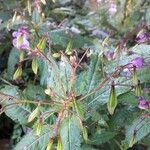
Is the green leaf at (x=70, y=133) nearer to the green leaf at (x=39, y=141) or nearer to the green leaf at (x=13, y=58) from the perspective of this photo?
the green leaf at (x=39, y=141)

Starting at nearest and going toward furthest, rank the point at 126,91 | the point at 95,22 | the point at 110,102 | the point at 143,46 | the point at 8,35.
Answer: the point at 110,102
the point at 126,91
the point at 143,46
the point at 8,35
the point at 95,22

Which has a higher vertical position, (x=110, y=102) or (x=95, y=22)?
(x=110, y=102)

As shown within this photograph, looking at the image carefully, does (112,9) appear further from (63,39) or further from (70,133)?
(70,133)

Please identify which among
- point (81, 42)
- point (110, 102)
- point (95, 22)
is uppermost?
point (110, 102)

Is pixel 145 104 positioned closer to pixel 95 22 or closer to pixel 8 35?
pixel 8 35

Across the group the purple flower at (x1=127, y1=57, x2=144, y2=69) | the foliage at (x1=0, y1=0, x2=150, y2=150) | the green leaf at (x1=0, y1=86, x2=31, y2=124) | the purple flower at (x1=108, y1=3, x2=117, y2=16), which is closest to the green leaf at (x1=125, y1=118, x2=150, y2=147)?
the foliage at (x1=0, y1=0, x2=150, y2=150)

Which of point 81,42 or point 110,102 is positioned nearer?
point 110,102

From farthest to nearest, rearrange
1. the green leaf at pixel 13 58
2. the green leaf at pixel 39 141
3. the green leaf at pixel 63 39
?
the green leaf at pixel 13 58, the green leaf at pixel 63 39, the green leaf at pixel 39 141

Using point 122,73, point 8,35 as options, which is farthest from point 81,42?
point 122,73

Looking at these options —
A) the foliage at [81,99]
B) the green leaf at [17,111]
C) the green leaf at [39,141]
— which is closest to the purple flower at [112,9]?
the foliage at [81,99]
